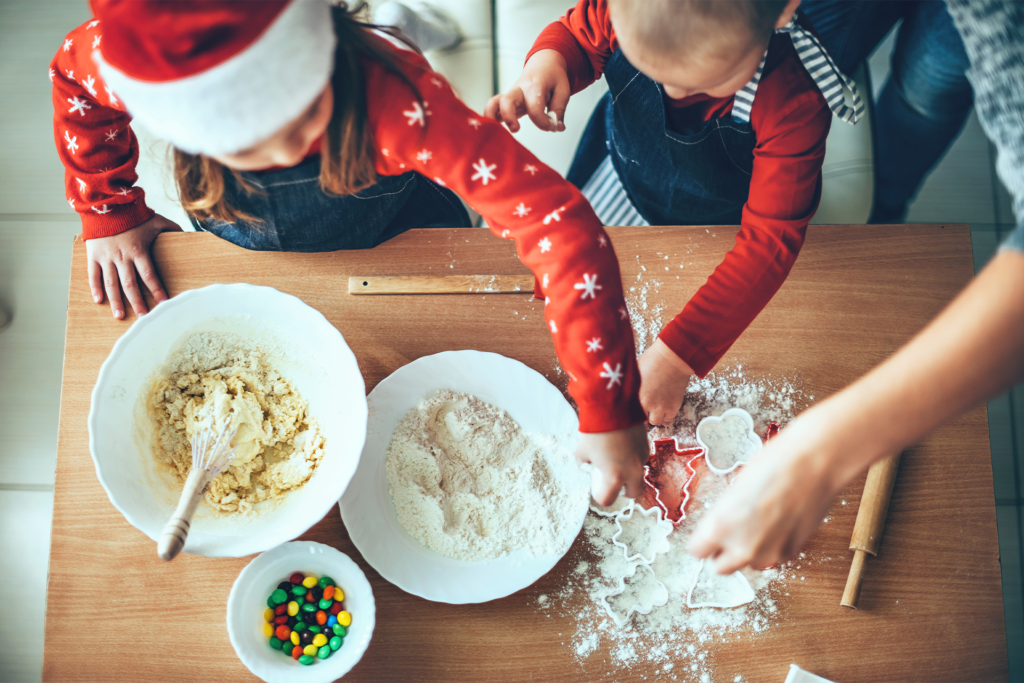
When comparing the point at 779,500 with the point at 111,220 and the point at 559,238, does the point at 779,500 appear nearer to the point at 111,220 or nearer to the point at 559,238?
the point at 559,238

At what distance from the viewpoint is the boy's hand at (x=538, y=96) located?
0.79 m

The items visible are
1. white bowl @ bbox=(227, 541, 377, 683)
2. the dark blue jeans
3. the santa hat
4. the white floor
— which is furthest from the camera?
the white floor

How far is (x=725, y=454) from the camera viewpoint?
2.57 feet

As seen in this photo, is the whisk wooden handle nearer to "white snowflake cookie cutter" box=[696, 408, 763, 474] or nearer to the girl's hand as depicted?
the girl's hand

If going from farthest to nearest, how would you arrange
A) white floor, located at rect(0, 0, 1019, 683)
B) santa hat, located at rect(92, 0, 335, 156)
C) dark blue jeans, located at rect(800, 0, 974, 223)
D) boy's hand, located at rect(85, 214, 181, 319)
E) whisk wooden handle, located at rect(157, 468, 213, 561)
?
white floor, located at rect(0, 0, 1019, 683), dark blue jeans, located at rect(800, 0, 974, 223), boy's hand, located at rect(85, 214, 181, 319), whisk wooden handle, located at rect(157, 468, 213, 561), santa hat, located at rect(92, 0, 335, 156)

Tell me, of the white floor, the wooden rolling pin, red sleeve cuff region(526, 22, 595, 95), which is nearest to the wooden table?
the wooden rolling pin

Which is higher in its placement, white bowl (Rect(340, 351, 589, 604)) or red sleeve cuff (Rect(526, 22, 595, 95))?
red sleeve cuff (Rect(526, 22, 595, 95))

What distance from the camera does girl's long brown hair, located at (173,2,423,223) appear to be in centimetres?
59

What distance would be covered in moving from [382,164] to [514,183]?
0.17 m

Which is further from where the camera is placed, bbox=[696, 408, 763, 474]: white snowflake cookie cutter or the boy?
bbox=[696, 408, 763, 474]: white snowflake cookie cutter

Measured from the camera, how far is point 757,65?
0.66 m

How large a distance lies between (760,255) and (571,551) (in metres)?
0.46

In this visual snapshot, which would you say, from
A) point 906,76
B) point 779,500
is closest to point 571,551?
point 779,500

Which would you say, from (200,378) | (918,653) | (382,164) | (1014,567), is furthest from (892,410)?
(1014,567)
